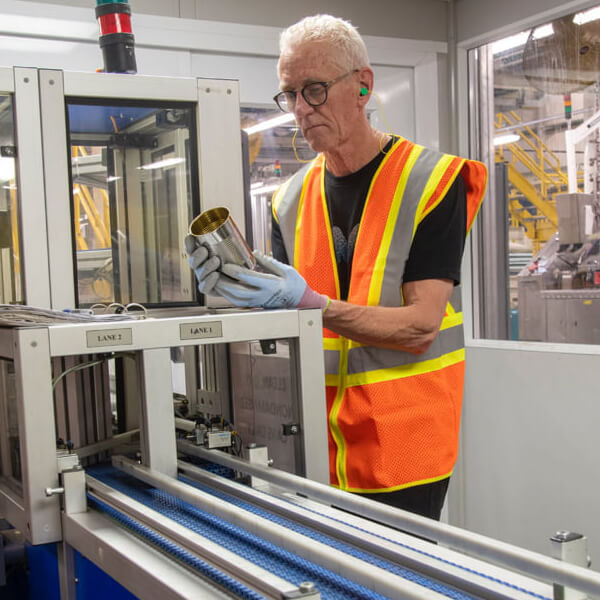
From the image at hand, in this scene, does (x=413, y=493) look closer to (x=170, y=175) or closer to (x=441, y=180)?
(x=441, y=180)

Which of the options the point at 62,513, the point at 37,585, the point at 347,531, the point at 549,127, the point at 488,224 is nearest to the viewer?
the point at 347,531

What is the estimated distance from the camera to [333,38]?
1679mm

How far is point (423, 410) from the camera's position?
1.71 meters

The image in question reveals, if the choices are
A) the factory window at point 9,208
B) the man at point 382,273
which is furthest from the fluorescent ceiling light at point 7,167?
the man at point 382,273

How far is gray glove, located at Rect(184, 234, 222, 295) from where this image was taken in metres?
1.27

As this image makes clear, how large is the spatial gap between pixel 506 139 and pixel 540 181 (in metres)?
0.32

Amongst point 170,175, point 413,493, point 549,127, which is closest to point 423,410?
point 413,493

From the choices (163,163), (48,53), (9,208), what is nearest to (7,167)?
(9,208)

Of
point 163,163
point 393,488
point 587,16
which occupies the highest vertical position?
point 587,16

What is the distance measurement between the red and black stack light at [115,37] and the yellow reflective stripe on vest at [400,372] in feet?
2.55

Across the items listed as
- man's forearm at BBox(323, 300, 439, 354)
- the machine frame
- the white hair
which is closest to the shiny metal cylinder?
the machine frame

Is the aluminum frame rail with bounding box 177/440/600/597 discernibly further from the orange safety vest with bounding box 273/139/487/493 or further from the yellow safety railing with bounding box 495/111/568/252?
the yellow safety railing with bounding box 495/111/568/252

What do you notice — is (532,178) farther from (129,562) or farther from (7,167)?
(129,562)

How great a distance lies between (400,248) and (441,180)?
17 centimetres
